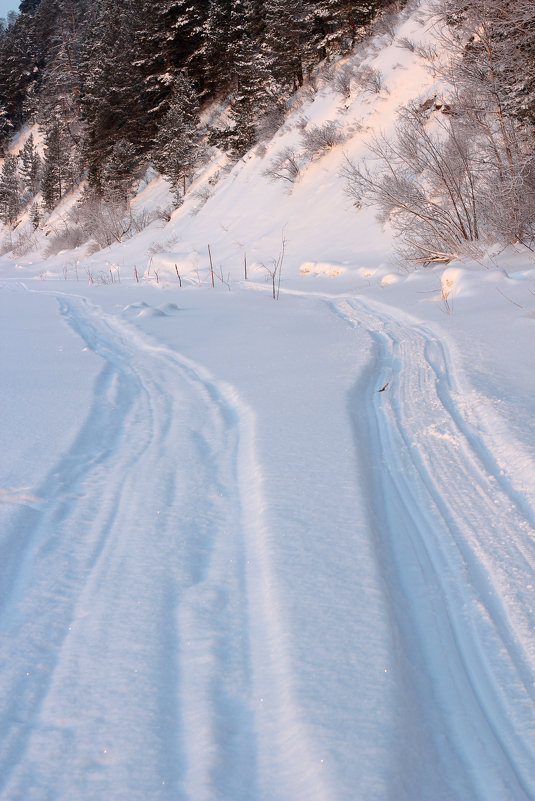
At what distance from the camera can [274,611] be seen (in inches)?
62.4

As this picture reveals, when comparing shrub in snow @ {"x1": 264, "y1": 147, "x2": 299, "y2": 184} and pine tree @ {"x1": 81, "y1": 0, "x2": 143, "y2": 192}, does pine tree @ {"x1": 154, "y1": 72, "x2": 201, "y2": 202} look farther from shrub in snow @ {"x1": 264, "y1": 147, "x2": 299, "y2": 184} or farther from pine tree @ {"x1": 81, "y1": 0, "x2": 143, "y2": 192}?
shrub in snow @ {"x1": 264, "y1": 147, "x2": 299, "y2": 184}

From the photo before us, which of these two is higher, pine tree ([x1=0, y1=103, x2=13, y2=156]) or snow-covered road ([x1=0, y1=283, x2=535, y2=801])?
pine tree ([x1=0, y1=103, x2=13, y2=156])

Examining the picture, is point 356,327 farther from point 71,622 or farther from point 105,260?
point 105,260

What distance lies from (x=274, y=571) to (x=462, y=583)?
2.11 feet

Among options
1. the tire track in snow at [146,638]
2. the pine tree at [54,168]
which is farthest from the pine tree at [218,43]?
the tire track in snow at [146,638]

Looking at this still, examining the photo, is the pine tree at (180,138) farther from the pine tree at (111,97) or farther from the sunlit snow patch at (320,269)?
the sunlit snow patch at (320,269)

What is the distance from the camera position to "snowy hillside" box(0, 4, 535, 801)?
118 centimetres

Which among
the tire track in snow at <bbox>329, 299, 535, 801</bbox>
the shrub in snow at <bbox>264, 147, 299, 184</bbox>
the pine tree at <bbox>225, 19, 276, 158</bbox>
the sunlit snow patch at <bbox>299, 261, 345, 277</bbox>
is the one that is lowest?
the tire track in snow at <bbox>329, 299, 535, 801</bbox>

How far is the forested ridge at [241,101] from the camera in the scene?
8102 mm

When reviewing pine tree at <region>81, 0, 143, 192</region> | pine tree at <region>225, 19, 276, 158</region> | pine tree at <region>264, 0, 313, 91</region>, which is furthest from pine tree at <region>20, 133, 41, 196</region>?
pine tree at <region>264, 0, 313, 91</region>

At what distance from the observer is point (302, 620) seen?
1533mm

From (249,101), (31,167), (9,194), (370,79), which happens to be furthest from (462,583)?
(9,194)

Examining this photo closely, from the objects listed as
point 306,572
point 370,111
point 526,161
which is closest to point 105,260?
point 370,111

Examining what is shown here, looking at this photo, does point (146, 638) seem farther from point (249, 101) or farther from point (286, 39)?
point (286, 39)
